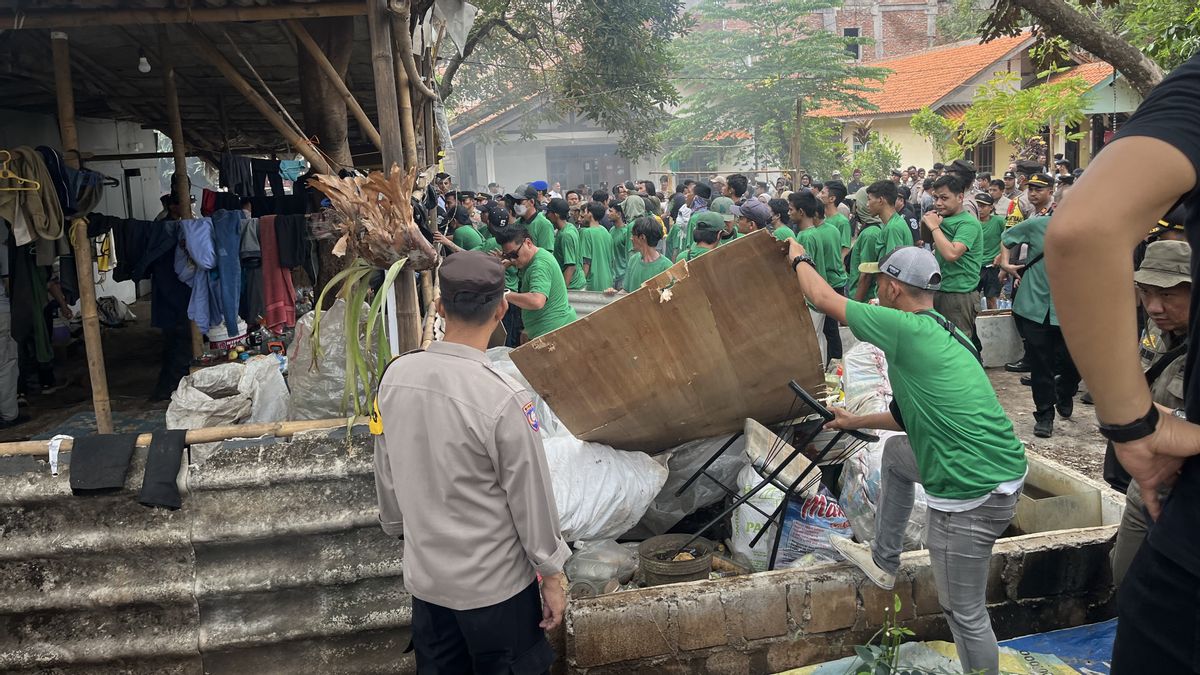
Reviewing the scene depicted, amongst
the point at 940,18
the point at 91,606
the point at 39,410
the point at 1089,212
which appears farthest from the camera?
the point at 940,18

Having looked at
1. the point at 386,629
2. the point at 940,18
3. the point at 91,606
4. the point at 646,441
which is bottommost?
the point at 386,629

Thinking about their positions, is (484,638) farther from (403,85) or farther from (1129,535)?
(403,85)

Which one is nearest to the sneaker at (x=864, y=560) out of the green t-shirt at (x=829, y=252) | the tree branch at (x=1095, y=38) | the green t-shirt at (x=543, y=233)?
the green t-shirt at (x=829, y=252)

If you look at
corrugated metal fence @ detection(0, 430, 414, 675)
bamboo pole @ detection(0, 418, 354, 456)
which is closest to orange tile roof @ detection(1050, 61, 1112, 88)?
bamboo pole @ detection(0, 418, 354, 456)

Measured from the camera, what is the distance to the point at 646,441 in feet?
15.0

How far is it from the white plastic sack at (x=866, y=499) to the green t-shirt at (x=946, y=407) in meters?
1.05

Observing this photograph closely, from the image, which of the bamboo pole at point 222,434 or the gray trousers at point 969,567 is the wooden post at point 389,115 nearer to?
the bamboo pole at point 222,434

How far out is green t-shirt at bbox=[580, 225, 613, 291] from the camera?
9.64m

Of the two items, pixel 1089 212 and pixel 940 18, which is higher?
pixel 940 18

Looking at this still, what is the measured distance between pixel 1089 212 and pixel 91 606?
4.19 meters

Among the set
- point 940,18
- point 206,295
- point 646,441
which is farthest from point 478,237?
point 940,18

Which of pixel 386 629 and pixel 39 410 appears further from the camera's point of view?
pixel 39 410

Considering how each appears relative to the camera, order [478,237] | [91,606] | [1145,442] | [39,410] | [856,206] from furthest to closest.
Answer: [856,206] < [478,237] < [39,410] < [91,606] < [1145,442]

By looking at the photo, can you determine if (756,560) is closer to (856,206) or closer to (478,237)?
(478,237)
